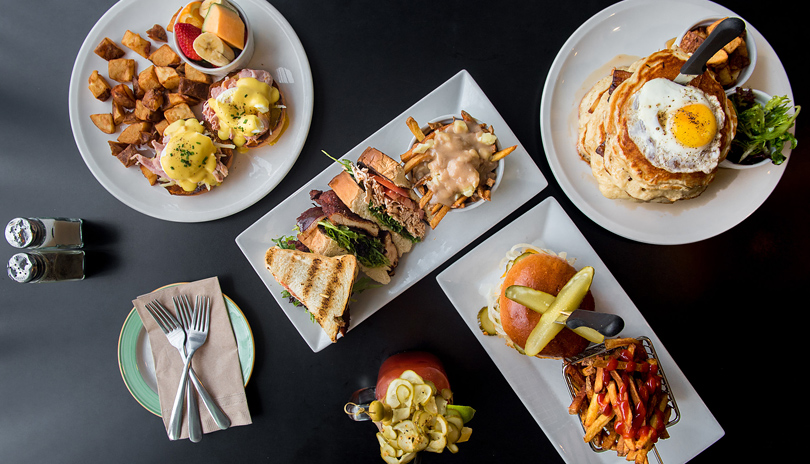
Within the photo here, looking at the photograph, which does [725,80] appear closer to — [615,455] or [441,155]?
[441,155]

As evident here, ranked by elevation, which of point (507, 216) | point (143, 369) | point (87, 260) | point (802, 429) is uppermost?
point (87, 260)

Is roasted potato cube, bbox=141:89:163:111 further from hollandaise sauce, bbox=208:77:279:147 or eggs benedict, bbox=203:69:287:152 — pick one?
hollandaise sauce, bbox=208:77:279:147

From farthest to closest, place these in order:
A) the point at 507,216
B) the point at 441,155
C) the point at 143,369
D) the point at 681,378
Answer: the point at 143,369 < the point at 507,216 < the point at 681,378 < the point at 441,155

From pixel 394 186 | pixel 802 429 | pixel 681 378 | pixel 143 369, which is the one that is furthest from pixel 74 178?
pixel 802 429

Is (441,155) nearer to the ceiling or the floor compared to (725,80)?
nearer to the ceiling

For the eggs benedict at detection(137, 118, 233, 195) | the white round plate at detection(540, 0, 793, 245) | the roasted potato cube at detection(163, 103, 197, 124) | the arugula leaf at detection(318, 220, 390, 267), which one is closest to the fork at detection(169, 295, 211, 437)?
the eggs benedict at detection(137, 118, 233, 195)

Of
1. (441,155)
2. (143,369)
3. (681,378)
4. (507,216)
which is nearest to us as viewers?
(441,155)

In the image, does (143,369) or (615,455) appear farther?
(143,369)

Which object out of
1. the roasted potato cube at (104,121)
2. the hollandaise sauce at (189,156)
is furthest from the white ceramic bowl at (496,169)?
the roasted potato cube at (104,121)
